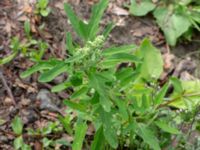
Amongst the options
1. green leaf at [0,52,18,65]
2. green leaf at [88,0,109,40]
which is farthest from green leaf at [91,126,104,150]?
green leaf at [0,52,18,65]

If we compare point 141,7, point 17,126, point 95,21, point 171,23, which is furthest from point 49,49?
point 95,21

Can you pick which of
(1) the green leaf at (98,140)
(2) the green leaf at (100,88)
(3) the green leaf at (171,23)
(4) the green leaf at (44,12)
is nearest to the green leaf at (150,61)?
(3) the green leaf at (171,23)

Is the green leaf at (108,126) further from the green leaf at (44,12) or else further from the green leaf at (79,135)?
the green leaf at (44,12)

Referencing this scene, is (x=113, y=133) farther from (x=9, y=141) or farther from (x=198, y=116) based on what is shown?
(x=9, y=141)

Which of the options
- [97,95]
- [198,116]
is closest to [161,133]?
[198,116]

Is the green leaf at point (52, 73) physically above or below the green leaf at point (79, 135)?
above

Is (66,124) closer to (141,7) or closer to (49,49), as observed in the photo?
(49,49)
